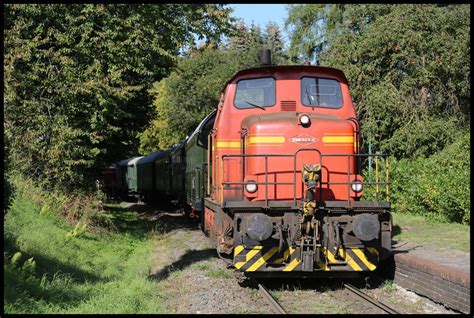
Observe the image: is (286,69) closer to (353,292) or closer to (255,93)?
(255,93)

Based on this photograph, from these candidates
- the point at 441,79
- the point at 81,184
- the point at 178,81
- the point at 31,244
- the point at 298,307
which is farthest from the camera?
the point at 178,81

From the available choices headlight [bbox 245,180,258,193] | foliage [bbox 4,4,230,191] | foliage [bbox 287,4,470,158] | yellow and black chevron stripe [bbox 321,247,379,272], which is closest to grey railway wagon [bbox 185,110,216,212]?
foliage [bbox 4,4,230,191]

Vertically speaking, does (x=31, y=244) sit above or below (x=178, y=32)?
below

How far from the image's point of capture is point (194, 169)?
47.7ft

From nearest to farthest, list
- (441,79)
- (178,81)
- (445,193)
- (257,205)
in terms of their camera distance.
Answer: (257,205), (445,193), (441,79), (178,81)

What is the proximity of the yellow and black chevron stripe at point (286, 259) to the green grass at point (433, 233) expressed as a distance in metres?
2.48

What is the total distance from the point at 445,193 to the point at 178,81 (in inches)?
1151

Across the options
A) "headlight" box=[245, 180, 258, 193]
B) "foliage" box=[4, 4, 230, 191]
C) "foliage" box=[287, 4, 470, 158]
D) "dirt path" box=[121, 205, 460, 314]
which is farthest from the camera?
"foliage" box=[287, 4, 470, 158]

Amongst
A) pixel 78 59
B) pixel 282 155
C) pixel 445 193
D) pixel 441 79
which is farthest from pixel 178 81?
pixel 282 155

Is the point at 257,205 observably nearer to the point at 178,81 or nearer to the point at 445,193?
the point at 445,193

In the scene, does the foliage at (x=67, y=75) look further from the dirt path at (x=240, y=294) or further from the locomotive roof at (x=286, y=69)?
the locomotive roof at (x=286, y=69)

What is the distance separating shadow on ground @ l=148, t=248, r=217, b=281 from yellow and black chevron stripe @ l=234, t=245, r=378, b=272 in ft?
6.90

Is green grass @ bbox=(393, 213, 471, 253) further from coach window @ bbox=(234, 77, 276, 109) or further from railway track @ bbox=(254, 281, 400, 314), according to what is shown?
coach window @ bbox=(234, 77, 276, 109)

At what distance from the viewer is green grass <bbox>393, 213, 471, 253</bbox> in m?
10.5
